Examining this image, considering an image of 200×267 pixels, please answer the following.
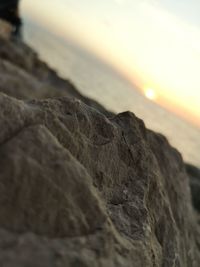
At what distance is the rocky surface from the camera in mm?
4320

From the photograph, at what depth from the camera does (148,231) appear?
19.5 ft

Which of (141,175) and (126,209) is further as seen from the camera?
(141,175)

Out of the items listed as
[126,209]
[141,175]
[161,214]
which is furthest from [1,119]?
[161,214]

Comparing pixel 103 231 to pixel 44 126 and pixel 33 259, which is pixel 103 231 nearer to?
pixel 33 259

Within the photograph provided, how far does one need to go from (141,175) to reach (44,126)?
2441 mm

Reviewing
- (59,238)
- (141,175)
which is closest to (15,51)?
(141,175)

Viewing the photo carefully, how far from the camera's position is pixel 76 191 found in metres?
4.86

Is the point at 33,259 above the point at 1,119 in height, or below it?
below

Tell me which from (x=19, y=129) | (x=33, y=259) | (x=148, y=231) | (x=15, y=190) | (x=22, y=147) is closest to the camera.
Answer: (x=33, y=259)

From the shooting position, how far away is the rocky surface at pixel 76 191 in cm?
432

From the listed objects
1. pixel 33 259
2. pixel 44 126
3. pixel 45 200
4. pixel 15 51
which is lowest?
pixel 15 51

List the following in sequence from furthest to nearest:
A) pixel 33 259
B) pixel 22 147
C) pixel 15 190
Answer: pixel 22 147 → pixel 15 190 → pixel 33 259

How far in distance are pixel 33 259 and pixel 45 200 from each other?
0.69 metres

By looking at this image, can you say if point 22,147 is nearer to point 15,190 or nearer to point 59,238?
point 15,190
